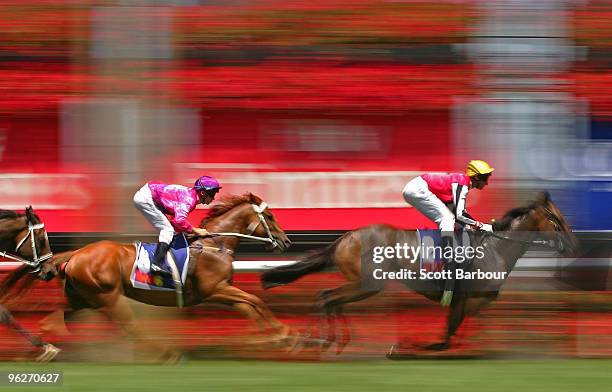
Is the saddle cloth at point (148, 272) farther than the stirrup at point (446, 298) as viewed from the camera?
Yes

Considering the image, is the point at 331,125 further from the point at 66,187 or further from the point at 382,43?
the point at 66,187

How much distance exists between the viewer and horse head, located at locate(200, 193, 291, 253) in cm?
698

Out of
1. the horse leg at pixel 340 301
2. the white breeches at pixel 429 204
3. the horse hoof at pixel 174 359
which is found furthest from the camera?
the white breeches at pixel 429 204

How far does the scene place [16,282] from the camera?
6551 millimetres

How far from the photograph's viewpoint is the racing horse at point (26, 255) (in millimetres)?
6234

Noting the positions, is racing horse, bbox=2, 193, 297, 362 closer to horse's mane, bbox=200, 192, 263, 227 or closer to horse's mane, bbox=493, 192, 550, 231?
horse's mane, bbox=200, 192, 263, 227

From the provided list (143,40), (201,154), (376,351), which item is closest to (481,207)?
(376,351)

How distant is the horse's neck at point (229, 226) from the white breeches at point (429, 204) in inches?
44.8

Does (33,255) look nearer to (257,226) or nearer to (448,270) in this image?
(257,226)

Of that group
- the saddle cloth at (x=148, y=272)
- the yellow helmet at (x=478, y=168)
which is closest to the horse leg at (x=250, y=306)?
the saddle cloth at (x=148, y=272)

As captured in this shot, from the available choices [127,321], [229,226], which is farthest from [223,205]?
[127,321]

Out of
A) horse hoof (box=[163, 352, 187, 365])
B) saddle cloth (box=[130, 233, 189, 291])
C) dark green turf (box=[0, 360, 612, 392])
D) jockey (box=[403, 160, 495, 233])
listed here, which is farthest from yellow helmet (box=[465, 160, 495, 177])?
horse hoof (box=[163, 352, 187, 365])

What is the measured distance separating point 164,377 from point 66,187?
4023 millimetres

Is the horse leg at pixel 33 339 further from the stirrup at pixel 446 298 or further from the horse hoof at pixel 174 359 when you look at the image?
the stirrup at pixel 446 298
